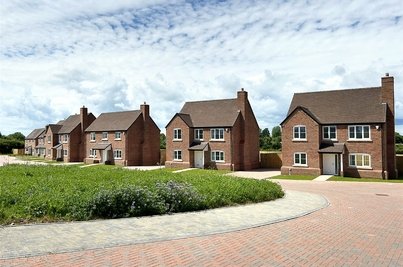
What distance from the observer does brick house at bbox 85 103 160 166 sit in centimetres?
5397

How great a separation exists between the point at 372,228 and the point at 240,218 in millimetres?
4449

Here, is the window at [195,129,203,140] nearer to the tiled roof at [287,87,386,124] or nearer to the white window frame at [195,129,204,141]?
the white window frame at [195,129,204,141]

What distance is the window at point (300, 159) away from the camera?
128 feet

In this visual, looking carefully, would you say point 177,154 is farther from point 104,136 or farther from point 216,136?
point 104,136

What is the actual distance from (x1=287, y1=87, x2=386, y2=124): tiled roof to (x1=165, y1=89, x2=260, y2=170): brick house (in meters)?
6.98

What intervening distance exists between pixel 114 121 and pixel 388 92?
3943 centimetres

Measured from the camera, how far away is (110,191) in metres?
13.4

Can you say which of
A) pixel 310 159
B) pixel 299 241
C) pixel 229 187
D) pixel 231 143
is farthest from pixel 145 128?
pixel 299 241

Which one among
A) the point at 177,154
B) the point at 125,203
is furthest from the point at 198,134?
the point at 125,203

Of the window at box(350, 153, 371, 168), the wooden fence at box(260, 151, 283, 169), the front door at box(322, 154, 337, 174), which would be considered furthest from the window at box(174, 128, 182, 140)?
the window at box(350, 153, 371, 168)

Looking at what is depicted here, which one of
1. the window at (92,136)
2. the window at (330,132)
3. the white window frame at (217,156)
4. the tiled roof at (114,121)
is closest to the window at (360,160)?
the window at (330,132)

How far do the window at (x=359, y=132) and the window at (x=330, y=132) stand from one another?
1.55 metres

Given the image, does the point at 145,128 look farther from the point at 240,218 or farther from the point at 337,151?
the point at 240,218

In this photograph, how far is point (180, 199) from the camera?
14.5 meters
